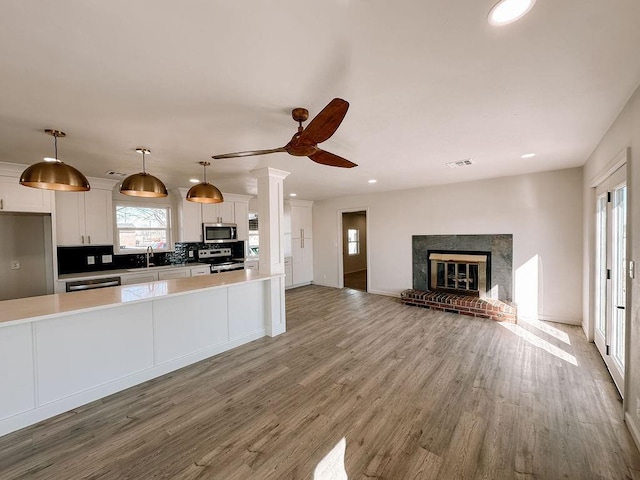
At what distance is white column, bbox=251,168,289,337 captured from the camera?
381cm

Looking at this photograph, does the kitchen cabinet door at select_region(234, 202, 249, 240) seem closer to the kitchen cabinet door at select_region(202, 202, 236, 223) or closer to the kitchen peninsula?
the kitchen cabinet door at select_region(202, 202, 236, 223)

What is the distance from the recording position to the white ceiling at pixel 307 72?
1188 millimetres

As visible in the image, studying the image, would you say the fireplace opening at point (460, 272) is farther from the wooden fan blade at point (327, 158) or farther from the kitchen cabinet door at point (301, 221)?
the wooden fan blade at point (327, 158)

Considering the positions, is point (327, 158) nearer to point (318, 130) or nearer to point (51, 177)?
point (318, 130)

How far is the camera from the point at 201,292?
3160 mm

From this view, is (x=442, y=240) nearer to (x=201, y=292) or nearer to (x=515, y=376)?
(x=515, y=376)

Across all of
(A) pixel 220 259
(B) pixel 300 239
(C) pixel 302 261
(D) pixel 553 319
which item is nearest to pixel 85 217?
(A) pixel 220 259

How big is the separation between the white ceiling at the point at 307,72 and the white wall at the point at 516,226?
1.54 metres

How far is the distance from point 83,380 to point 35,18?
8.70 feet

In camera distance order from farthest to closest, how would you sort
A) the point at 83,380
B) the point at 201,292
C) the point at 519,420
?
the point at 201,292
the point at 83,380
the point at 519,420

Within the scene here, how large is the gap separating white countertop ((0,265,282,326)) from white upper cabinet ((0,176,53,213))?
1.71 metres

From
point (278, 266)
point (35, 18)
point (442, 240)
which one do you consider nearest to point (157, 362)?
point (278, 266)

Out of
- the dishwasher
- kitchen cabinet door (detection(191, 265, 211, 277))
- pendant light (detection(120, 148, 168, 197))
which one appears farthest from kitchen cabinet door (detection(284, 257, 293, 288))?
pendant light (detection(120, 148, 168, 197))

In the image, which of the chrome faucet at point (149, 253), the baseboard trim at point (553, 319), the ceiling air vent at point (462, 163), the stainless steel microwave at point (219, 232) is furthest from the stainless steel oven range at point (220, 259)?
the baseboard trim at point (553, 319)
